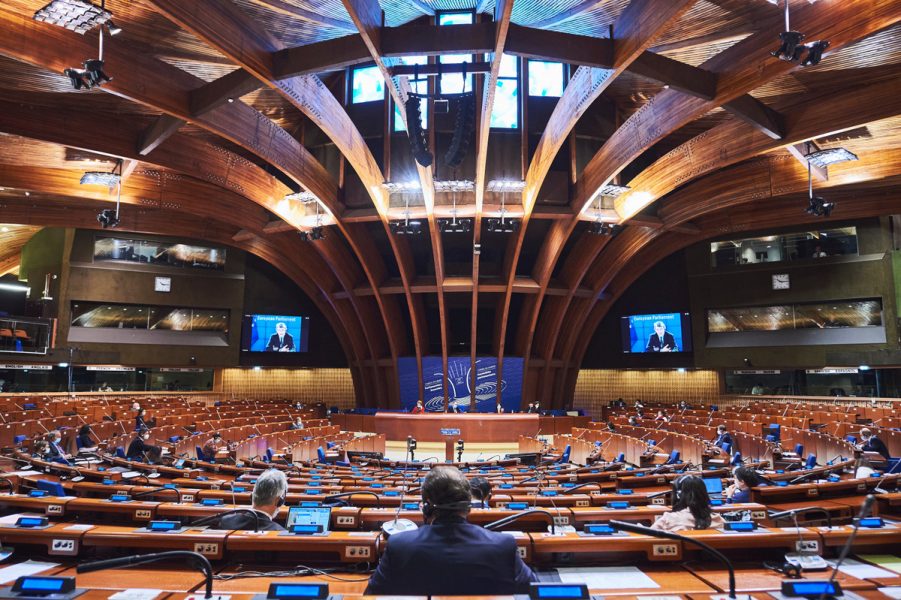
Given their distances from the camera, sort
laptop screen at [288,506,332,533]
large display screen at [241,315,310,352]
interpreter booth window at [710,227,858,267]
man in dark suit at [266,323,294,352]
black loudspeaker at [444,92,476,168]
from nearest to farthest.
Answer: laptop screen at [288,506,332,533]
black loudspeaker at [444,92,476,168]
interpreter booth window at [710,227,858,267]
large display screen at [241,315,310,352]
man in dark suit at [266,323,294,352]

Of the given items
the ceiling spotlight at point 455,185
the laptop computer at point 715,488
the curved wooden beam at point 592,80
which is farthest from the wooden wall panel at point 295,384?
the laptop computer at point 715,488

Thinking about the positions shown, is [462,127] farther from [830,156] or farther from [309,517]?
[830,156]

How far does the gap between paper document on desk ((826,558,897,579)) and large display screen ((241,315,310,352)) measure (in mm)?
26309

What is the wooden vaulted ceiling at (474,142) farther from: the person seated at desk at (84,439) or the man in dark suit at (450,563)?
the man in dark suit at (450,563)

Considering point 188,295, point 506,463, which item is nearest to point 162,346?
point 188,295

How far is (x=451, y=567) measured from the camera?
262cm

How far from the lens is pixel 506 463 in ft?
38.7

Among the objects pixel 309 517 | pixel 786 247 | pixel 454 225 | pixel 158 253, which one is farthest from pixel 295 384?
pixel 309 517

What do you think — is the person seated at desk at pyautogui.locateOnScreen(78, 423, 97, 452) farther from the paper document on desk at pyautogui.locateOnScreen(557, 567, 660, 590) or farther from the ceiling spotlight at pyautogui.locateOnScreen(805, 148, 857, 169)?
the ceiling spotlight at pyautogui.locateOnScreen(805, 148, 857, 169)

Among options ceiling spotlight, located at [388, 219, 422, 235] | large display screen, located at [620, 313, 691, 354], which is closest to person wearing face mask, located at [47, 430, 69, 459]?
ceiling spotlight, located at [388, 219, 422, 235]

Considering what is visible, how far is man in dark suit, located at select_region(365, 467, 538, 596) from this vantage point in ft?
8.58

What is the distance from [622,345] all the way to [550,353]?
489 centimetres

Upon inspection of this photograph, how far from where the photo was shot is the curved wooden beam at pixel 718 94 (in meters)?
8.02

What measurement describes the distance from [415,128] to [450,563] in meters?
9.11
